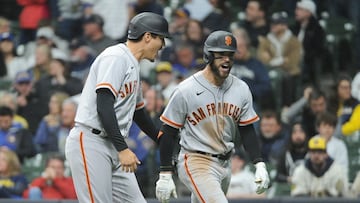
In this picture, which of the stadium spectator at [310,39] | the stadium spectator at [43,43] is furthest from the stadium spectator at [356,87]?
the stadium spectator at [43,43]

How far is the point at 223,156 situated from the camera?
7.09m

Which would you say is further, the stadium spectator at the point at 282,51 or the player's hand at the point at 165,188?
the stadium spectator at the point at 282,51

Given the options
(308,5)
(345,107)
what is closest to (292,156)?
(345,107)

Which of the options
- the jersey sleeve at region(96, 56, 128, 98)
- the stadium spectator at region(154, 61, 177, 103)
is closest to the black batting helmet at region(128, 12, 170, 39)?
the jersey sleeve at region(96, 56, 128, 98)

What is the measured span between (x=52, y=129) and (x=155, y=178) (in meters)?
1.35

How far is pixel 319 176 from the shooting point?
1004 cm

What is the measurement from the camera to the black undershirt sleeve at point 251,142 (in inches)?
280

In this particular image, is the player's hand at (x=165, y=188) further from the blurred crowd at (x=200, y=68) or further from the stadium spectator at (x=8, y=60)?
the stadium spectator at (x=8, y=60)

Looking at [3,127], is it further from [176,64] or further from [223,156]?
[223,156]

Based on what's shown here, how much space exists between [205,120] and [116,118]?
973 millimetres

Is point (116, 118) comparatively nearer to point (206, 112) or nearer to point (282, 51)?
point (206, 112)

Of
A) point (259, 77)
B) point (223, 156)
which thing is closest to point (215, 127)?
point (223, 156)

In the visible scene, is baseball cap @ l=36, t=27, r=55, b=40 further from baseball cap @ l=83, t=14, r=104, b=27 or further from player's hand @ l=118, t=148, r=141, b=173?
player's hand @ l=118, t=148, r=141, b=173

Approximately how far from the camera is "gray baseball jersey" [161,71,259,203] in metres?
6.98
